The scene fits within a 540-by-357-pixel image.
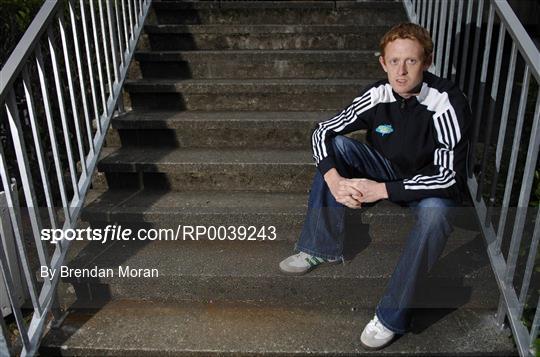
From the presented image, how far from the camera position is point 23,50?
1.90 m

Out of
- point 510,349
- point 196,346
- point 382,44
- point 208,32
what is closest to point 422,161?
point 382,44

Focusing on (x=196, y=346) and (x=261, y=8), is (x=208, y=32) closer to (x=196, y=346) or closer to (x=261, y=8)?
(x=261, y=8)

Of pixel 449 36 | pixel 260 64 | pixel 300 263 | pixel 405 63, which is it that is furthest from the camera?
pixel 260 64

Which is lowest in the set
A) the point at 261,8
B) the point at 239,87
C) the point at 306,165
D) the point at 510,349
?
the point at 510,349

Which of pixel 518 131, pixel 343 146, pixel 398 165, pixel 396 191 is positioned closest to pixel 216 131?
pixel 343 146

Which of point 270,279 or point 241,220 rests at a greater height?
point 241,220

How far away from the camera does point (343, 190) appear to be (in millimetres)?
2035

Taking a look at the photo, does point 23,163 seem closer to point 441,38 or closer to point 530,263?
point 530,263

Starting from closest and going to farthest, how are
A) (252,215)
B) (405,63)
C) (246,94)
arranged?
1. (405,63)
2. (252,215)
3. (246,94)

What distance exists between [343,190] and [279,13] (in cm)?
216

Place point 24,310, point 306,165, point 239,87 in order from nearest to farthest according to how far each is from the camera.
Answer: point 24,310
point 306,165
point 239,87

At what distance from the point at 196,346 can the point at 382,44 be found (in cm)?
147

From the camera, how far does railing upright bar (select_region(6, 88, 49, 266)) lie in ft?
5.89

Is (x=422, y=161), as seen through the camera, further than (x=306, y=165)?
No
